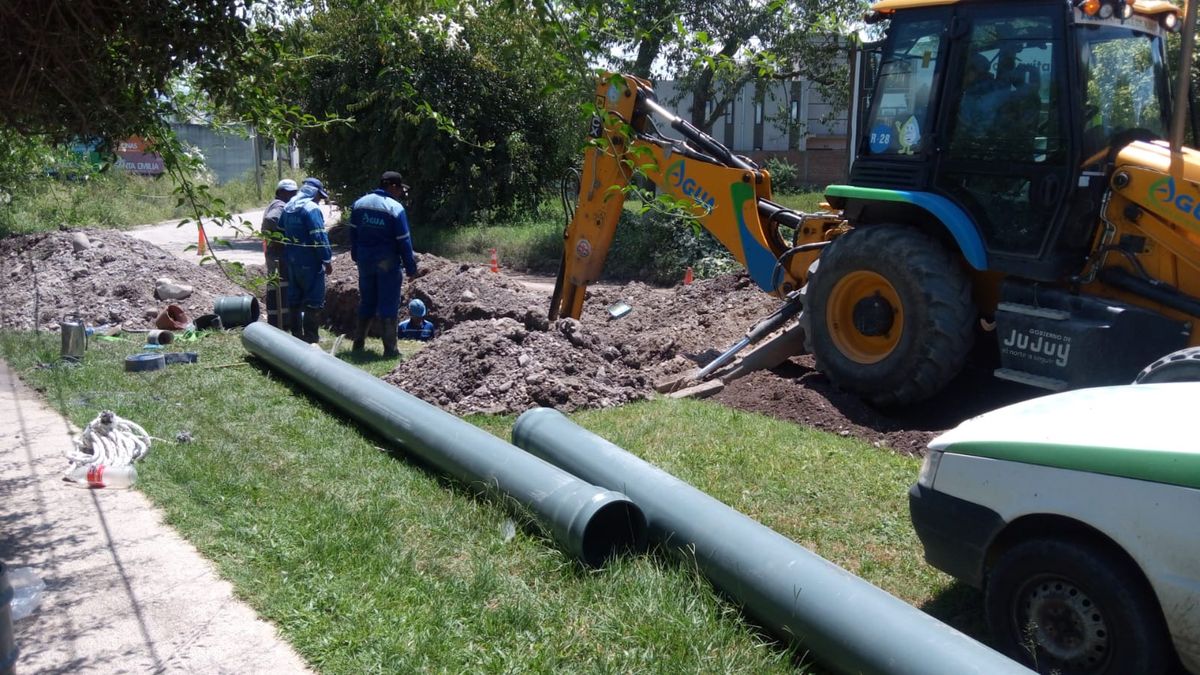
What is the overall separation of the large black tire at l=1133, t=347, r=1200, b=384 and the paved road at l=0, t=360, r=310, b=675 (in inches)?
176

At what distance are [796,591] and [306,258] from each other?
8231 mm

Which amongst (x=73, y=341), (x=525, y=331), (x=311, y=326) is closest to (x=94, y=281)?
(x=73, y=341)

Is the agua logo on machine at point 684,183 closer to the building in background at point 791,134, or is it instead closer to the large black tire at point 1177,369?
the large black tire at point 1177,369

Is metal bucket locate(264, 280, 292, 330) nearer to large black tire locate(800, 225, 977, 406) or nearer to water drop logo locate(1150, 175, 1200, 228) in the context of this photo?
large black tire locate(800, 225, 977, 406)

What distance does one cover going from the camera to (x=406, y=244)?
10594 mm

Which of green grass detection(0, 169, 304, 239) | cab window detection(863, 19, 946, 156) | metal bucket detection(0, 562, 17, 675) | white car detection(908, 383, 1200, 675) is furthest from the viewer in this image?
green grass detection(0, 169, 304, 239)

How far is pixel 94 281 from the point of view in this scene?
13625 mm

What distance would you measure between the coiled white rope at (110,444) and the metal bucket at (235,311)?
197 inches

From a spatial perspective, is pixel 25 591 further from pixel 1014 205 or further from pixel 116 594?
pixel 1014 205

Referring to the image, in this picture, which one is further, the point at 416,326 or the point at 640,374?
the point at 416,326

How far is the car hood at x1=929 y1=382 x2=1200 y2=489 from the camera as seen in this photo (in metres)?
3.61

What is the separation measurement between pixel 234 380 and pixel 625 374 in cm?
358

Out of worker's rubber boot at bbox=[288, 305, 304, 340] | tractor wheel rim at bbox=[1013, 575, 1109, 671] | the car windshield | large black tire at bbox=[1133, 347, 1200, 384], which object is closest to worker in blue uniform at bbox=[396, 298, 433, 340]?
worker's rubber boot at bbox=[288, 305, 304, 340]

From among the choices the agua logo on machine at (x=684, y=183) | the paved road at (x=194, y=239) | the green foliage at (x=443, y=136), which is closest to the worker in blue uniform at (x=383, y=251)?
the agua logo on machine at (x=684, y=183)
